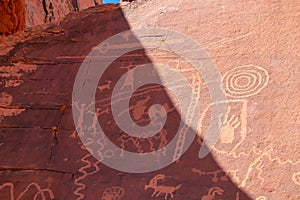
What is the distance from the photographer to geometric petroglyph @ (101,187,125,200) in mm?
2312

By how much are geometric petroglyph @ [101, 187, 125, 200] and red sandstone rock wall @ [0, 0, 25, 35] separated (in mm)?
1994

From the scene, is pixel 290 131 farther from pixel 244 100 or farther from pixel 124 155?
pixel 124 155

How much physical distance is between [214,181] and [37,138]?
103 cm

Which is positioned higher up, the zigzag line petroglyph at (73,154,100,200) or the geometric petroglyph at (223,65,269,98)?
the geometric petroglyph at (223,65,269,98)

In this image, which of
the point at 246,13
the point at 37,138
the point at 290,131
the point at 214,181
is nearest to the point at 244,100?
the point at 290,131

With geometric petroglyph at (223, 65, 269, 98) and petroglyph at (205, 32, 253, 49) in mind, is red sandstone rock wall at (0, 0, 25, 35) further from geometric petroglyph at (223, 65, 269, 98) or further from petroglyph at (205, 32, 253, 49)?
geometric petroglyph at (223, 65, 269, 98)

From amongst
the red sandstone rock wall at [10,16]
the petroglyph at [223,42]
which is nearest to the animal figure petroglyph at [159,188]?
the petroglyph at [223,42]

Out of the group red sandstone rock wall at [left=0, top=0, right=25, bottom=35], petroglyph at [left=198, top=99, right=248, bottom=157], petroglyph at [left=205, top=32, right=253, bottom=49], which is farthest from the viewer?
red sandstone rock wall at [left=0, top=0, right=25, bottom=35]

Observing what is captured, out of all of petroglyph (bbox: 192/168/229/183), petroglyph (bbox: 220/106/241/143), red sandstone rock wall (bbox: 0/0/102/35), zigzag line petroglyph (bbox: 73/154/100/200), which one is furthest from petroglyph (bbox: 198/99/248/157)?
red sandstone rock wall (bbox: 0/0/102/35)

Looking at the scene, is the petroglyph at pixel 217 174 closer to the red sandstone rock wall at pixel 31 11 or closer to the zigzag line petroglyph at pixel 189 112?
the zigzag line petroglyph at pixel 189 112

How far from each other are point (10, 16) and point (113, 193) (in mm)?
2185

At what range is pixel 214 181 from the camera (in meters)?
2.25

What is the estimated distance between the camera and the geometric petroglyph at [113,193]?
2312mm

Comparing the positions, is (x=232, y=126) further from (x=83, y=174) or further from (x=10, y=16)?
(x=10, y=16)
